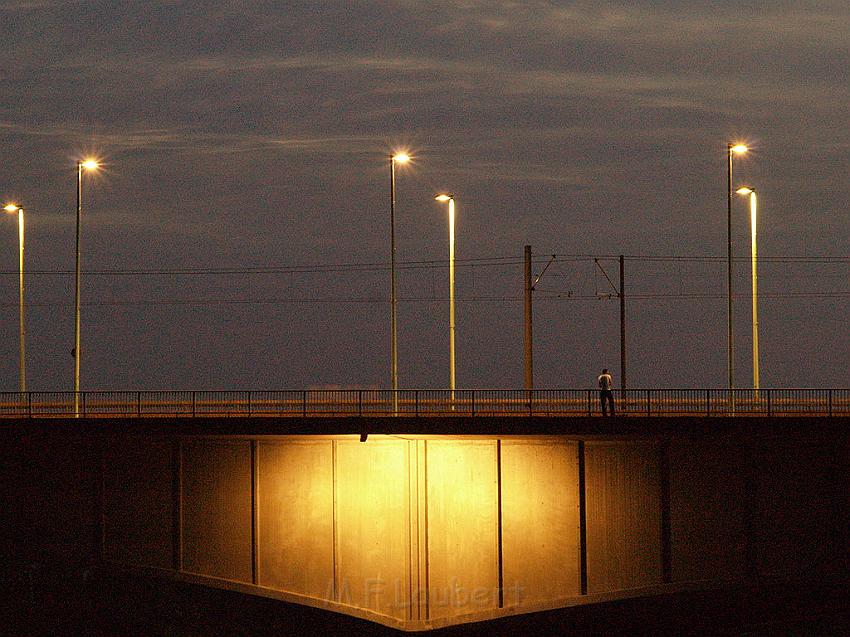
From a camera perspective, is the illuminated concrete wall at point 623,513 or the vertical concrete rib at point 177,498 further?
the vertical concrete rib at point 177,498

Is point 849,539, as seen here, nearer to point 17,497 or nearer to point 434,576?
point 434,576

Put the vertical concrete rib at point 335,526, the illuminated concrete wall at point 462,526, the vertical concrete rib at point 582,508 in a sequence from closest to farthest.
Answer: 1. the vertical concrete rib at point 582,508
2. the illuminated concrete wall at point 462,526
3. the vertical concrete rib at point 335,526

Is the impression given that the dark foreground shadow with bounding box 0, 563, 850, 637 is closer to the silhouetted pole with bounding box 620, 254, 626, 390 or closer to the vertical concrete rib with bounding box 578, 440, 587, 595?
the vertical concrete rib with bounding box 578, 440, 587, 595

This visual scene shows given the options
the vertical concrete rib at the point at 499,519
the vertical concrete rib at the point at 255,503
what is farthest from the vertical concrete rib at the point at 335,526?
the vertical concrete rib at the point at 499,519

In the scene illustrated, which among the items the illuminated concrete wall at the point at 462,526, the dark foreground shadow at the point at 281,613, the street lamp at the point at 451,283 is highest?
the street lamp at the point at 451,283

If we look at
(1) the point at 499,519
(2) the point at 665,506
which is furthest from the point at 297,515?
(2) the point at 665,506

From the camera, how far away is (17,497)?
4778 cm

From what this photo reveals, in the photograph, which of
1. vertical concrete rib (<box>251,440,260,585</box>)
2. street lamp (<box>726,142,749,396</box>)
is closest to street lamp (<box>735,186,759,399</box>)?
street lamp (<box>726,142,749,396</box>)

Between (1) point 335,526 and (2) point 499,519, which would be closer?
(2) point 499,519

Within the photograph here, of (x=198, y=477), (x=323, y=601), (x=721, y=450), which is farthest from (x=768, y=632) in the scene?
(x=198, y=477)

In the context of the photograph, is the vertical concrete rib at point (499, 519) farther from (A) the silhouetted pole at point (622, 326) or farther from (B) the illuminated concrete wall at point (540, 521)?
(A) the silhouetted pole at point (622, 326)

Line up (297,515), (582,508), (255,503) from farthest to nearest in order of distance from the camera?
(255,503)
(297,515)
(582,508)

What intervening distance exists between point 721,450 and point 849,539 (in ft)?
13.9

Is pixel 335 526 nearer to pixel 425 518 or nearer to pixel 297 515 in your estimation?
pixel 297 515
